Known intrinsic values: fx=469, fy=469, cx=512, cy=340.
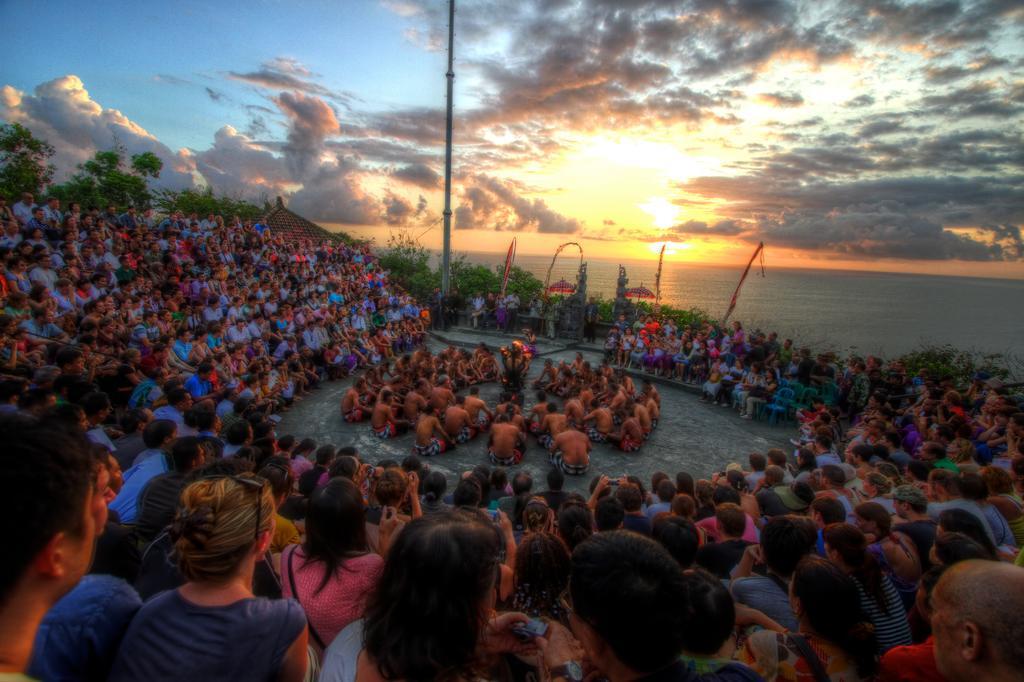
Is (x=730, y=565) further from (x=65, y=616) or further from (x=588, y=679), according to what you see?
(x=65, y=616)

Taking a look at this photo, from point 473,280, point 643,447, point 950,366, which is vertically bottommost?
point 643,447

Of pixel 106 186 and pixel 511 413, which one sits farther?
pixel 106 186

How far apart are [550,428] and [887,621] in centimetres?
662

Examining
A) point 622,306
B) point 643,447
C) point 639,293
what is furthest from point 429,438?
point 639,293

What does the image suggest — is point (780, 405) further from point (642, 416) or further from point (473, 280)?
point (473, 280)

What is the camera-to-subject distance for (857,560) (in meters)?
2.84

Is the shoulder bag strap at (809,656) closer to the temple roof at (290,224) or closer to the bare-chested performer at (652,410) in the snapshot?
the bare-chested performer at (652,410)

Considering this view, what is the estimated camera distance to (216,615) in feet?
5.20

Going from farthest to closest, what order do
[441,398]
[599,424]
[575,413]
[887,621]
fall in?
[441,398] < [575,413] < [599,424] < [887,621]

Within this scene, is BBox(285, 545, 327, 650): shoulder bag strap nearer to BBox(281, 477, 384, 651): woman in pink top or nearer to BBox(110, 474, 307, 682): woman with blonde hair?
BBox(281, 477, 384, 651): woman in pink top

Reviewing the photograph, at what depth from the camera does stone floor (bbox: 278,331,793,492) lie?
28.4ft

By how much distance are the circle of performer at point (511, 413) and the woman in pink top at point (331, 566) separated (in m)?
6.04

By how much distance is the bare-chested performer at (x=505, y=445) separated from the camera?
334 inches

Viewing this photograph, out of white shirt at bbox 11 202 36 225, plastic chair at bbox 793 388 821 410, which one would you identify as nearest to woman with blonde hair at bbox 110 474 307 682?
plastic chair at bbox 793 388 821 410
